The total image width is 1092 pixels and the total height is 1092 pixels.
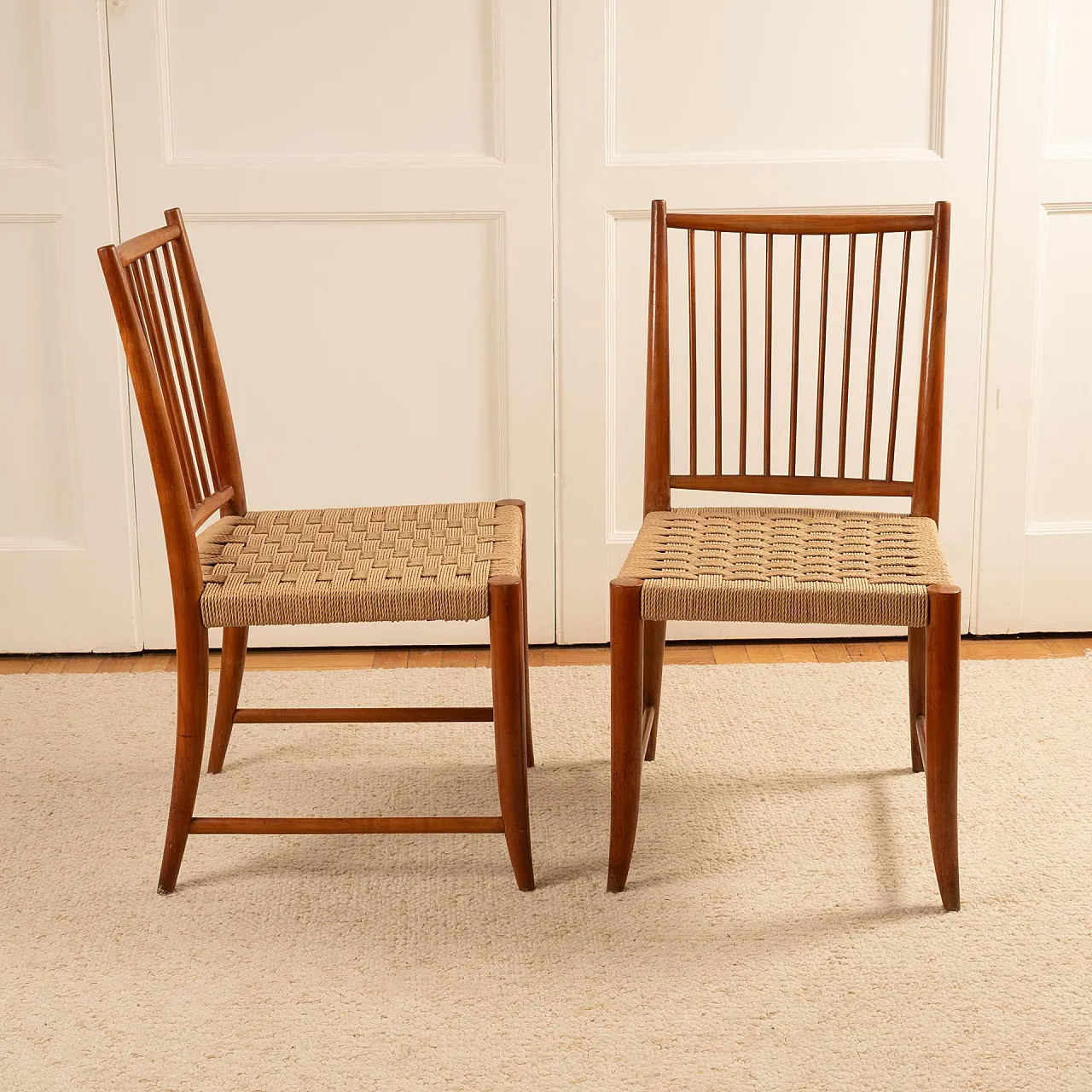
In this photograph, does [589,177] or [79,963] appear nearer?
[79,963]

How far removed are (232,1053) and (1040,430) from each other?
1.86 meters

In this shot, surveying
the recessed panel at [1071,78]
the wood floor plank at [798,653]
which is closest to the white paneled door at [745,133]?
the recessed panel at [1071,78]

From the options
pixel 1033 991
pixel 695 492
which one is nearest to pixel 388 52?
pixel 695 492

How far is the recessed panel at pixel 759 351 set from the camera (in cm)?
237

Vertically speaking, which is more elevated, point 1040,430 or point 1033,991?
point 1040,430

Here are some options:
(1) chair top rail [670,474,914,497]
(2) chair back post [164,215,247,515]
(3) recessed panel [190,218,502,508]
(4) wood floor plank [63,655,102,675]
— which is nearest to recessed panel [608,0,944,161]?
(3) recessed panel [190,218,502,508]

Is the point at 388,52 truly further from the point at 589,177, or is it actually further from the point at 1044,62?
the point at 1044,62

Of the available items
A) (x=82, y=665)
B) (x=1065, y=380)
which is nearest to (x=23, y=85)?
(x=82, y=665)

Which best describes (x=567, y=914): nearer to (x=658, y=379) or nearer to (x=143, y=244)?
(x=658, y=379)

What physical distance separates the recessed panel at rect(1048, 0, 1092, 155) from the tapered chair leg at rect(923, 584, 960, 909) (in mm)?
1238

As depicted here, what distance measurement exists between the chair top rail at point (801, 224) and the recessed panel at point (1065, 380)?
28.7 inches

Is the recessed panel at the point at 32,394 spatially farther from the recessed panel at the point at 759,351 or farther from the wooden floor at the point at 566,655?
the recessed panel at the point at 759,351

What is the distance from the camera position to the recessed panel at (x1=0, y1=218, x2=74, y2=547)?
2371 mm

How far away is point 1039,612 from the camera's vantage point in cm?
254
